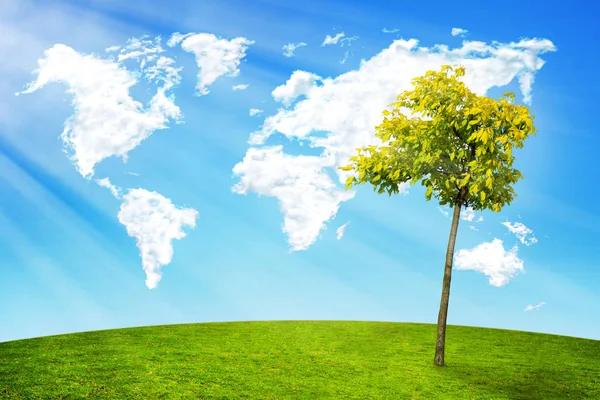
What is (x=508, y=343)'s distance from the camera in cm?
2294

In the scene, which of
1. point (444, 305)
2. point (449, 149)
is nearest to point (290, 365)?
point (444, 305)

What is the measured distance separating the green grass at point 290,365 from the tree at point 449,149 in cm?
236

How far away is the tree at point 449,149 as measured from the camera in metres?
17.5

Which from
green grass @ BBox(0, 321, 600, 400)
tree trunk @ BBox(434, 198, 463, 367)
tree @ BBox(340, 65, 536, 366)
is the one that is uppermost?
tree @ BBox(340, 65, 536, 366)

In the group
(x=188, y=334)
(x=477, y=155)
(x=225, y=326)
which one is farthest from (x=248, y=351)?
(x=477, y=155)

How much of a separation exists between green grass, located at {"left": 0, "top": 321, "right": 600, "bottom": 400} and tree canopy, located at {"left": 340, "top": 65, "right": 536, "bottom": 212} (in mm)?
5860

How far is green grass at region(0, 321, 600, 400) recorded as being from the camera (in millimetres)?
14562

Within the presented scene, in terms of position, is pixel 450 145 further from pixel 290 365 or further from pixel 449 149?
pixel 290 365

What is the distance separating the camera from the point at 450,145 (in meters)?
18.3

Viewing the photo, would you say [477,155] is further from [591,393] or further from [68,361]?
[68,361]

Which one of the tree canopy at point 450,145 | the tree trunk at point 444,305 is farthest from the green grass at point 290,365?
the tree canopy at point 450,145

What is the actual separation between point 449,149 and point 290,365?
896cm

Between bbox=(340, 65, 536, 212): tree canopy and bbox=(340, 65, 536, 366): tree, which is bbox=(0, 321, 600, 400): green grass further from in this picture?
bbox=(340, 65, 536, 212): tree canopy

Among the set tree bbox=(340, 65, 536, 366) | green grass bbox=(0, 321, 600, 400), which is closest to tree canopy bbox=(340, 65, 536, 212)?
tree bbox=(340, 65, 536, 366)
